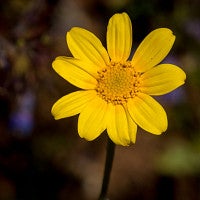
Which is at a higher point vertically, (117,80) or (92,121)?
(117,80)

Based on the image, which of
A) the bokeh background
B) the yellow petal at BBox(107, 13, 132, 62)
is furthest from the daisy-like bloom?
the bokeh background

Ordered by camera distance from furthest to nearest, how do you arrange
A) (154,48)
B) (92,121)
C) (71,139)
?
(71,139)
(154,48)
(92,121)

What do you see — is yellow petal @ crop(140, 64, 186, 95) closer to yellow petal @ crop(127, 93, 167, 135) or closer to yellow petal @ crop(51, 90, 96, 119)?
yellow petal @ crop(127, 93, 167, 135)

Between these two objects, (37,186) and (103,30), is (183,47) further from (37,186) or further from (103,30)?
(37,186)

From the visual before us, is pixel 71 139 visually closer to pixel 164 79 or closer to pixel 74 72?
pixel 74 72

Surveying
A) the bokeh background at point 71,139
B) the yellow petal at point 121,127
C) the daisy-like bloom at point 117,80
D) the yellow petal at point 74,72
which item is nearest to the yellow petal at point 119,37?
the daisy-like bloom at point 117,80

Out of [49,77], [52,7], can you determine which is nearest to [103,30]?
[52,7]

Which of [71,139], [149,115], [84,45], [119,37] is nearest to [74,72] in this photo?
[84,45]
